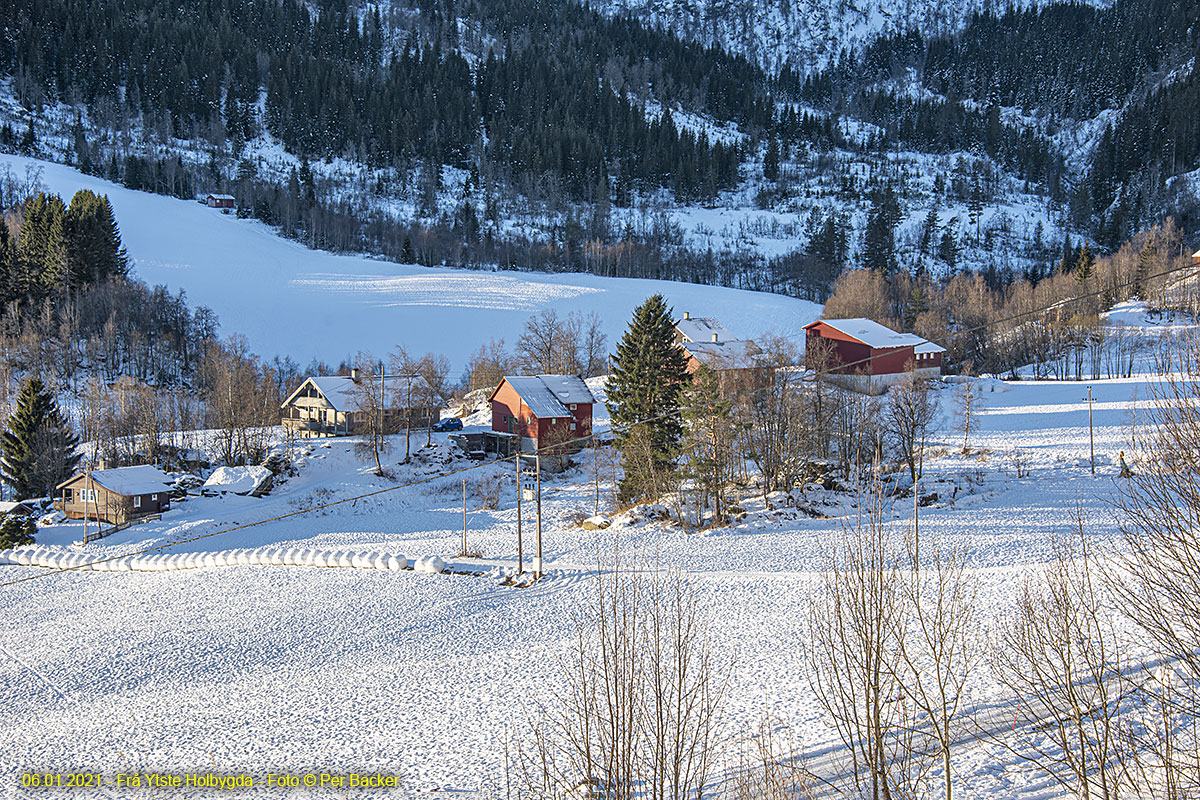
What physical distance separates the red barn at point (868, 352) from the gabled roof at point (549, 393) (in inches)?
667

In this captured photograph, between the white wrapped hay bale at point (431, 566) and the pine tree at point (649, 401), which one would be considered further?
the pine tree at point (649, 401)

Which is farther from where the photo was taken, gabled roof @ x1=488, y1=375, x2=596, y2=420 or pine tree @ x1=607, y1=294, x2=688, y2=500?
gabled roof @ x1=488, y1=375, x2=596, y2=420

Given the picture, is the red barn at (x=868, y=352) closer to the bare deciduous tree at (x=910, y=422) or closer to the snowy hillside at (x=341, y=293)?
the bare deciduous tree at (x=910, y=422)

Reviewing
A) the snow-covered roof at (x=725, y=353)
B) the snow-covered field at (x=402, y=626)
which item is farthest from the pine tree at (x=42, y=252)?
the snow-covered roof at (x=725, y=353)

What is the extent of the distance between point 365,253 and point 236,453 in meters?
77.7

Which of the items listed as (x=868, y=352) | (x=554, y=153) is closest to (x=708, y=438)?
(x=868, y=352)

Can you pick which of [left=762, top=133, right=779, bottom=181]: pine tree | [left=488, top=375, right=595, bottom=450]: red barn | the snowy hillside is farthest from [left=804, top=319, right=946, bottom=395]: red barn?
[left=762, top=133, right=779, bottom=181]: pine tree

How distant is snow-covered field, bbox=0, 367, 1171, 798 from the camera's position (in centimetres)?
1545

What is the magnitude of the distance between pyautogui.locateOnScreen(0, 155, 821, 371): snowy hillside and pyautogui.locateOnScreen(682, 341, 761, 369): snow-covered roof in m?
31.0

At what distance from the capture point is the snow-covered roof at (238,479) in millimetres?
43688

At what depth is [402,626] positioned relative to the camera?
76.8 feet

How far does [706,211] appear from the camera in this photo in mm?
158000

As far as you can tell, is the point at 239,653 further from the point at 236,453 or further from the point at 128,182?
the point at 128,182

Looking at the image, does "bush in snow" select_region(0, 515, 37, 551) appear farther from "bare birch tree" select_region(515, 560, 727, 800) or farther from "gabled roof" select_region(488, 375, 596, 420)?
"bare birch tree" select_region(515, 560, 727, 800)
